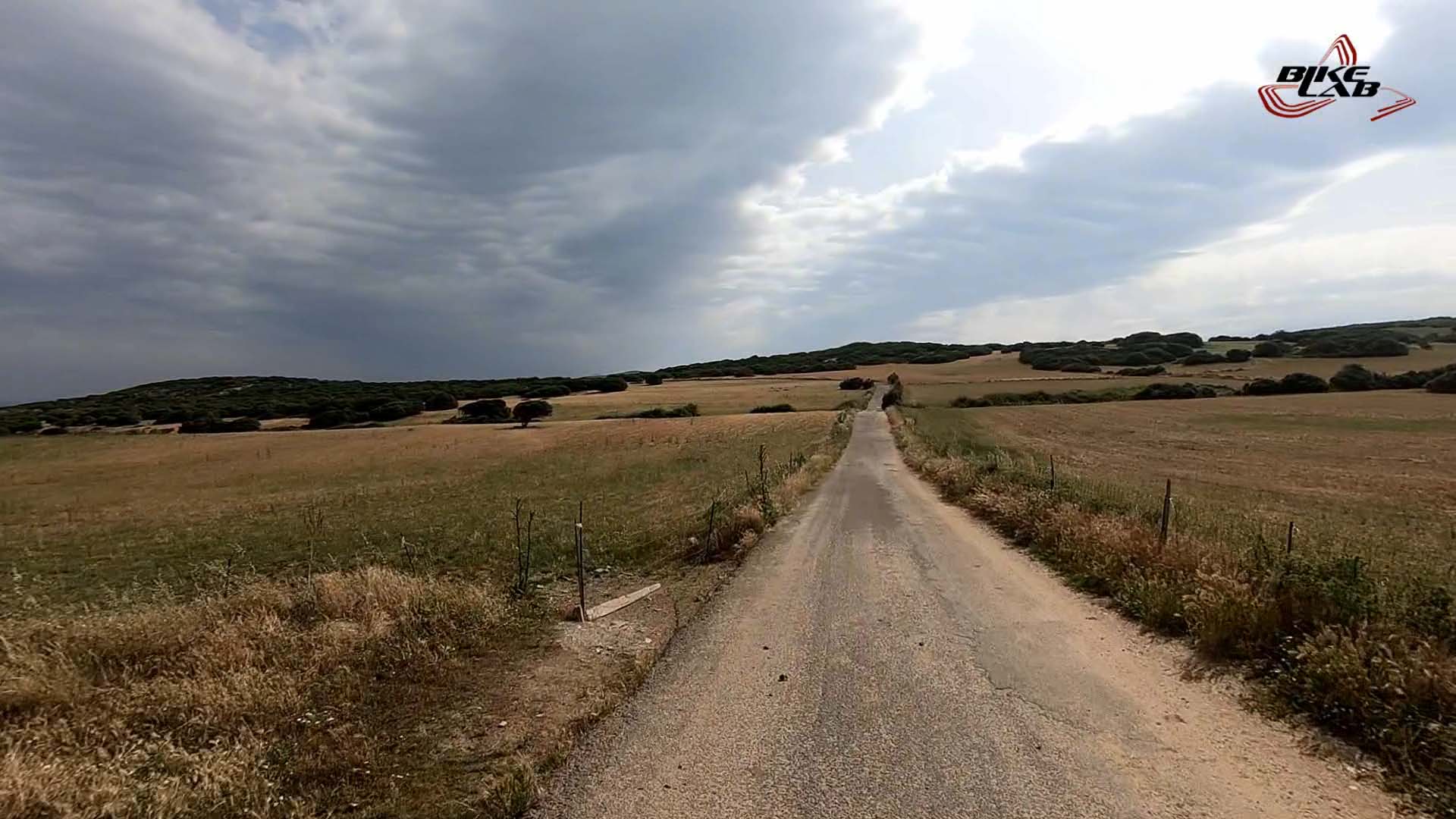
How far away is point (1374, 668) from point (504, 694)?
787 cm

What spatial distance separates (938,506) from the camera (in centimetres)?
1856

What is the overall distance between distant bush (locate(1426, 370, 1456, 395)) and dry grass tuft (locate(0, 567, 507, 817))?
102 metres

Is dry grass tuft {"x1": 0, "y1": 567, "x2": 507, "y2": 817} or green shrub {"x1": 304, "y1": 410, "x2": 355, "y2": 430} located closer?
dry grass tuft {"x1": 0, "y1": 567, "x2": 507, "y2": 817}

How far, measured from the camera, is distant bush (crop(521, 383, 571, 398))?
126 metres

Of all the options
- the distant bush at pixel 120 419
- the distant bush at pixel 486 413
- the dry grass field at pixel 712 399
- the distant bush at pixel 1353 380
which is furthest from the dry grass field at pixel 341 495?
the distant bush at pixel 1353 380

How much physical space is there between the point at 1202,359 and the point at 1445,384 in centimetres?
5856

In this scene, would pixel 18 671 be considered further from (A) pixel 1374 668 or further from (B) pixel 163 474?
(B) pixel 163 474

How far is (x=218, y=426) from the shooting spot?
8844cm

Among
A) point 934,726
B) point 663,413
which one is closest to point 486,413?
point 663,413

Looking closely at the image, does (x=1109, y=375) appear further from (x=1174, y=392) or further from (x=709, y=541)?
(x=709, y=541)

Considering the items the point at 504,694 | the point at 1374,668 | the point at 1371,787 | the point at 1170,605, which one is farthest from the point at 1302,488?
the point at 504,694

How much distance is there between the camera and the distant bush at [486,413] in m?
89.2

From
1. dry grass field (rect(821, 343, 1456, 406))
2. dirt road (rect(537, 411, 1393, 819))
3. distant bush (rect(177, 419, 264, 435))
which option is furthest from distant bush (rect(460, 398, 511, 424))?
dirt road (rect(537, 411, 1393, 819))

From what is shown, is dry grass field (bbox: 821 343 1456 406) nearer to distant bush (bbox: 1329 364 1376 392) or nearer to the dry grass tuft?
distant bush (bbox: 1329 364 1376 392)
